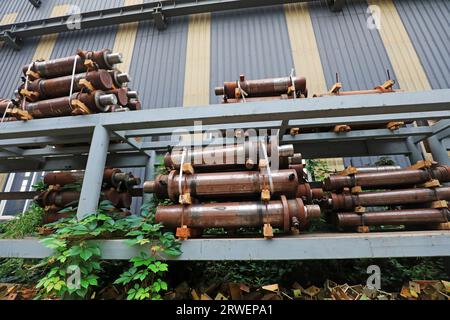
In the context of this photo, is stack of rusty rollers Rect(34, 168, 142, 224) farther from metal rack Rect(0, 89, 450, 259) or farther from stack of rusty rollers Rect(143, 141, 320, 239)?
stack of rusty rollers Rect(143, 141, 320, 239)

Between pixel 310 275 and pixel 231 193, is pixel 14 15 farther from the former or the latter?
pixel 310 275

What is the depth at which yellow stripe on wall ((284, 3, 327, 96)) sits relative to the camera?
15.2ft

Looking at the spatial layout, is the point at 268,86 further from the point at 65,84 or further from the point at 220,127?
the point at 65,84

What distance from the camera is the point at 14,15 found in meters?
6.88

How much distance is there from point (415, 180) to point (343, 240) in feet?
4.29

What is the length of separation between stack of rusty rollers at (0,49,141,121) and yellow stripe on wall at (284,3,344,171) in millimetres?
3721

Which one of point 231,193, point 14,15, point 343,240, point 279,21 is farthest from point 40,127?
point 14,15

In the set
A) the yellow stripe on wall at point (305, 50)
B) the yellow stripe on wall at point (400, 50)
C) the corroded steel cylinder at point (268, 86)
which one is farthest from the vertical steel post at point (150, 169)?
the yellow stripe on wall at point (400, 50)

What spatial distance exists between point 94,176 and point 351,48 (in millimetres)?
5700

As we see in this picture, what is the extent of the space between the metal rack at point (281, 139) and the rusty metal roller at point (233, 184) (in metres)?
0.40

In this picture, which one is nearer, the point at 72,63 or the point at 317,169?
the point at 72,63

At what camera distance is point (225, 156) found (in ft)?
6.44

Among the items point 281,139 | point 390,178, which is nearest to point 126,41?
point 281,139

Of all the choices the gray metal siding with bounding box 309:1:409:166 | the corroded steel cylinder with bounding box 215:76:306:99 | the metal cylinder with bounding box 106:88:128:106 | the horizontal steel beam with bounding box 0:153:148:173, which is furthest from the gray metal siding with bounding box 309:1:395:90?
the horizontal steel beam with bounding box 0:153:148:173
